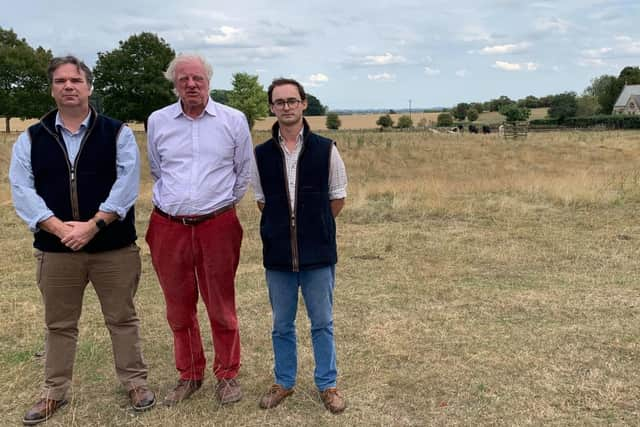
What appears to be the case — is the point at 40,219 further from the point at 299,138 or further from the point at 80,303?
the point at 299,138

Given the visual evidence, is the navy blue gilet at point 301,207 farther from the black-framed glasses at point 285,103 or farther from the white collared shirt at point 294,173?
the black-framed glasses at point 285,103

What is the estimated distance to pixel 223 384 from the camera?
3398 millimetres

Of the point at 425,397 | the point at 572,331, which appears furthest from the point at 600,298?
the point at 425,397

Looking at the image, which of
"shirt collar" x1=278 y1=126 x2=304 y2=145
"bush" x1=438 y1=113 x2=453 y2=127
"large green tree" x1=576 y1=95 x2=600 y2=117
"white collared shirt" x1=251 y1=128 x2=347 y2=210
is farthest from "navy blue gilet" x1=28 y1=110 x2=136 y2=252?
"large green tree" x1=576 y1=95 x2=600 y2=117

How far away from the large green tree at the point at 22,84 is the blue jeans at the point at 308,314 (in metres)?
44.0

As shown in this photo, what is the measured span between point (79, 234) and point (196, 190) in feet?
2.12

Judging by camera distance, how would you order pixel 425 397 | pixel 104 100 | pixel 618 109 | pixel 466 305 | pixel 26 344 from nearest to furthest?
pixel 425 397 → pixel 26 344 → pixel 466 305 → pixel 104 100 → pixel 618 109

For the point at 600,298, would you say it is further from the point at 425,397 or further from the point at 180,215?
the point at 180,215

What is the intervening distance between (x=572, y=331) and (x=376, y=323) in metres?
1.55

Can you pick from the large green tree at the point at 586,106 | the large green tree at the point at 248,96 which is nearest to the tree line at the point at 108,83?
the large green tree at the point at 248,96

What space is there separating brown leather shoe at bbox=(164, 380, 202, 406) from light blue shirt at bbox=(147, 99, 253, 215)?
116cm

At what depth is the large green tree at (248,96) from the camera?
6306cm

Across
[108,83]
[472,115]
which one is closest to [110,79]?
[108,83]

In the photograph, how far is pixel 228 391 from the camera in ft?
11.0
